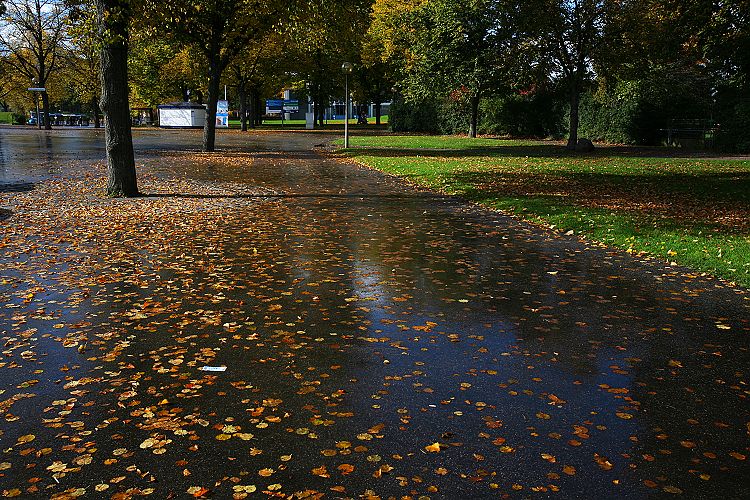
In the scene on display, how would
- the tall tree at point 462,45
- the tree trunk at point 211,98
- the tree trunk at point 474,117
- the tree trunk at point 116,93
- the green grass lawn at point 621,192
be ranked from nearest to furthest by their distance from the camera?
the green grass lawn at point 621,192
the tree trunk at point 116,93
the tree trunk at point 211,98
the tall tree at point 462,45
the tree trunk at point 474,117

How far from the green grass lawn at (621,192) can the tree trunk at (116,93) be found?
7312 mm

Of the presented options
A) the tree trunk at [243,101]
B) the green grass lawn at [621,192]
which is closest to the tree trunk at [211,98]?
the green grass lawn at [621,192]

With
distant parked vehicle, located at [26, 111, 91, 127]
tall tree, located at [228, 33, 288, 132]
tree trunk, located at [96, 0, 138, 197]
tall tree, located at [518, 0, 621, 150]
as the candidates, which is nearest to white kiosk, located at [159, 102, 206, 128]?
tall tree, located at [228, 33, 288, 132]

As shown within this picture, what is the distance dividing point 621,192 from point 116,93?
441 inches

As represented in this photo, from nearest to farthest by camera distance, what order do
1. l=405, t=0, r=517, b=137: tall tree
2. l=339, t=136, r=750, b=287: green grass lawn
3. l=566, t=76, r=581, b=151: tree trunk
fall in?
1. l=339, t=136, r=750, b=287: green grass lawn
2. l=566, t=76, r=581, b=151: tree trunk
3. l=405, t=0, r=517, b=137: tall tree

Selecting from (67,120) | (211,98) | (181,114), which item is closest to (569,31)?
(211,98)

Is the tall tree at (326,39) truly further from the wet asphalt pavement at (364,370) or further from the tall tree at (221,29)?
the wet asphalt pavement at (364,370)

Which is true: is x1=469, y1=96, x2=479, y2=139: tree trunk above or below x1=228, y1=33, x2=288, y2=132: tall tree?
below

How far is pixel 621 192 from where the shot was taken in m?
15.4

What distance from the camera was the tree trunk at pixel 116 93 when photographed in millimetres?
12500

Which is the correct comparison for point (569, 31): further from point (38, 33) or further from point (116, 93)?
point (38, 33)

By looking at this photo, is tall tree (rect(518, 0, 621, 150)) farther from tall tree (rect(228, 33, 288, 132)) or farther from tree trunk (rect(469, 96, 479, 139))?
tall tree (rect(228, 33, 288, 132))

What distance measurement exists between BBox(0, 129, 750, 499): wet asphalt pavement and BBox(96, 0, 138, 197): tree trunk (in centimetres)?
431

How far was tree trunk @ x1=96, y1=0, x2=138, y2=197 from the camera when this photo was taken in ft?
41.0
